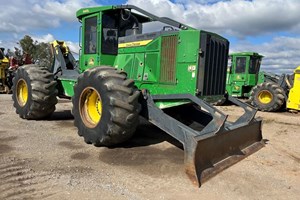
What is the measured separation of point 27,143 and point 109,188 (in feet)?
Result: 8.88

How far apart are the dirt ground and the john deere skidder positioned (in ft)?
0.98

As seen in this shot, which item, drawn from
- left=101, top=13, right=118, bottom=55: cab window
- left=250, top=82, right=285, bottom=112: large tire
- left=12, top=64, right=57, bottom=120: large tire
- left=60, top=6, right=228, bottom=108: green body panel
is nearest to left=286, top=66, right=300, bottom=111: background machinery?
left=250, top=82, right=285, bottom=112: large tire

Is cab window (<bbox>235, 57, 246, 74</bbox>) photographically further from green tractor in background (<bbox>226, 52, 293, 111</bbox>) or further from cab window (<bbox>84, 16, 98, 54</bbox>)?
cab window (<bbox>84, 16, 98, 54</bbox>)

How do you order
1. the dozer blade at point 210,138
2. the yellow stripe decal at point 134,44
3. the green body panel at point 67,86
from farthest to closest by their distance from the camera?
the green body panel at point 67,86 < the yellow stripe decal at point 134,44 < the dozer blade at point 210,138

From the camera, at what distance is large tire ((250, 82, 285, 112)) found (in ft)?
A: 44.0

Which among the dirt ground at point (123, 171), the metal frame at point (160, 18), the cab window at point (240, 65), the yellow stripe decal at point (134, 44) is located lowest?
the dirt ground at point (123, 171)

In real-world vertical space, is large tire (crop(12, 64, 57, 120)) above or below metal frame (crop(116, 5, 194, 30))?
below

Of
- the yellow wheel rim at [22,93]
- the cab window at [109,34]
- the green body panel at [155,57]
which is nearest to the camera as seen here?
the green body panel at [155,57]

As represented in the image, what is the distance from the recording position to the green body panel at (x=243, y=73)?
16.1 meters

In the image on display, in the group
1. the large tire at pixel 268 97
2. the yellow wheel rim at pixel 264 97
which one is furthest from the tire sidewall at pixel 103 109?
the yellow wheel rim at pixel 264 97

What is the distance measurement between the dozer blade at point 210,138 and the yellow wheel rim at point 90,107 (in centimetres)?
111

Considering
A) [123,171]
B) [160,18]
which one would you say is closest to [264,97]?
[160,18]

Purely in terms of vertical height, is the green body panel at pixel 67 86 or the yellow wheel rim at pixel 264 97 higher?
the green body panel at pixel 67 86

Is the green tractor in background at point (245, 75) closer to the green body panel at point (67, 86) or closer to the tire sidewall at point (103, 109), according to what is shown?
the green body panel at point (67, 86)
